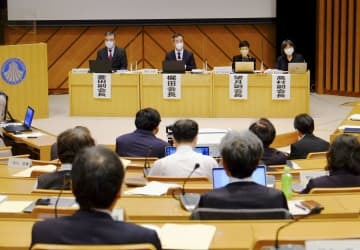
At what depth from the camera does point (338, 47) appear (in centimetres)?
1338

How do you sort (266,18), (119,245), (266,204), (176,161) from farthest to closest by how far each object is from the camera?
1. (266,18)
2. (176,161)
3. (266,204)
4. (119,245)

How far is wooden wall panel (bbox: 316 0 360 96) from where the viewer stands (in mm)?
13125

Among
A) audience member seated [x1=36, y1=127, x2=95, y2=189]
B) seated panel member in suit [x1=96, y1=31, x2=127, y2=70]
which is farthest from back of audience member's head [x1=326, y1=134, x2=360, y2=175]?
seated panel member in suit [x1=96, y1=31, x2=127, y2=70]

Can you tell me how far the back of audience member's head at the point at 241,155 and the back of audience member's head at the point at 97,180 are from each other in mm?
941

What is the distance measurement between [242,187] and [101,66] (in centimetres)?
793

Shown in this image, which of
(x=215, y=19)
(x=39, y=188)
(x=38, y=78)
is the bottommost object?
(x=39, y=188)

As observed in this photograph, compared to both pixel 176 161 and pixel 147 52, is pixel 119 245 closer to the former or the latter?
pixel 176 161

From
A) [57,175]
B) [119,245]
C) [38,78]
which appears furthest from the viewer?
[38,78]

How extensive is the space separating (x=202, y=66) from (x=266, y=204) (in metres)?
10.8

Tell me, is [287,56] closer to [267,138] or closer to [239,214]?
[267,138]

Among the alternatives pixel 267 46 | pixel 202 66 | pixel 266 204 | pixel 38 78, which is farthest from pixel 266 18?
pixel 266 204

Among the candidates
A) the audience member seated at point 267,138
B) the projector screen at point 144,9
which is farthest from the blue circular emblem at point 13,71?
the audience member seated at point 267,138

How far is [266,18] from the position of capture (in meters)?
13.7

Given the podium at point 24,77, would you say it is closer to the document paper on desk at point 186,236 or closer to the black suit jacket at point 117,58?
the black suit jacket at point 117,58
